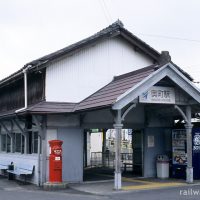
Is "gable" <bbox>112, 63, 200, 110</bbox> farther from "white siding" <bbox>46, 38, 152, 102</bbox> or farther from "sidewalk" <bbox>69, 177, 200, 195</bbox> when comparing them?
"white siding" <bbox>46, 38, 152, 102</bbox>

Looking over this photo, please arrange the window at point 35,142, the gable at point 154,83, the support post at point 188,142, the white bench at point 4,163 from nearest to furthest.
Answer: the gable at point 154,83
the support post at point 188,142
the window at point 35,142
the white bench at point 4,163

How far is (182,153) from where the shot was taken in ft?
55.5

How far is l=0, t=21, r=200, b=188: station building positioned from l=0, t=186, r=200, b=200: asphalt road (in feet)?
3.51

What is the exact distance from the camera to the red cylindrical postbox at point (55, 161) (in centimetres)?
1486

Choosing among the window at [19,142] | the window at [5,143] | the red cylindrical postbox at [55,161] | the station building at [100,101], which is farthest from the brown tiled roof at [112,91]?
the window at [5,143]

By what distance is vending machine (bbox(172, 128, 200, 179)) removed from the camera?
16.5 m

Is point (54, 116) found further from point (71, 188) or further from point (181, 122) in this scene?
point (181, 122)

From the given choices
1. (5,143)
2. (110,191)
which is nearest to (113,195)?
(110,191)

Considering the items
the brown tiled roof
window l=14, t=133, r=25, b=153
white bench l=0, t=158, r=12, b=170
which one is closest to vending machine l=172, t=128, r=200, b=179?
the brown tiled roof

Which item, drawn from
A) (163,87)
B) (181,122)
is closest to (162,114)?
(181,122)

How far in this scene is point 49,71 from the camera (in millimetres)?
16641

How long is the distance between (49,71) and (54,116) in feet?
6.36

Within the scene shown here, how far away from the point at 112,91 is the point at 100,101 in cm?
86

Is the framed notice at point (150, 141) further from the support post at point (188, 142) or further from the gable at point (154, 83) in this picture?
the gable at point (154, 83)
